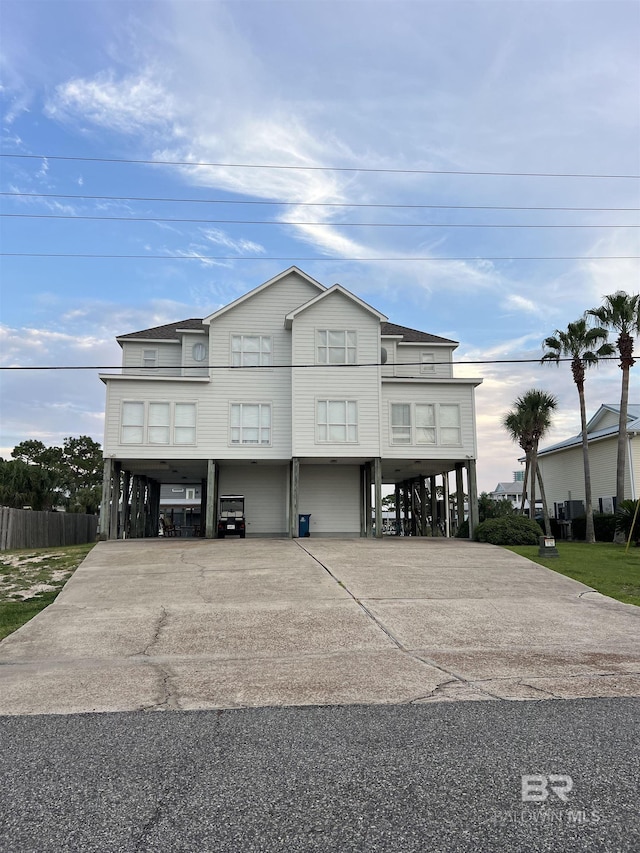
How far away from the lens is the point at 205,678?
276 inches

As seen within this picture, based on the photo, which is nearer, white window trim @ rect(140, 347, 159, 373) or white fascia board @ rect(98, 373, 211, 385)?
white fascia board @ rect(98, 373, 211, 385)

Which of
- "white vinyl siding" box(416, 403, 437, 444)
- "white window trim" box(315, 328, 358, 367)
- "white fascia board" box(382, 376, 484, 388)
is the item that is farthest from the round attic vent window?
"white vinyl siding" box(416, 403, 437, 444)

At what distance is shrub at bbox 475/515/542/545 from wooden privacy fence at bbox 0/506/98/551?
18491 millimetres

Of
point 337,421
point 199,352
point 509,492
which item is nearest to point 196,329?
point 199,352

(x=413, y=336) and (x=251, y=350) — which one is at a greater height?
(x=413, y=336)

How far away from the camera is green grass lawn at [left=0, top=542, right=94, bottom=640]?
11.1 meters

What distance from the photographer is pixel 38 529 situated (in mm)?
→ 29078

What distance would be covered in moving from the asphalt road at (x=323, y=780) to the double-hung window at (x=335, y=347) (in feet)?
72.0

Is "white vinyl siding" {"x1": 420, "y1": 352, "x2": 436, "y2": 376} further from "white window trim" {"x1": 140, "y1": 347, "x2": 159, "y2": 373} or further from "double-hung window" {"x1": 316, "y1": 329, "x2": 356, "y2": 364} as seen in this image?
"white window trim" {"x1": 140, "y1": 347, "x2": 159, "y2": 373}

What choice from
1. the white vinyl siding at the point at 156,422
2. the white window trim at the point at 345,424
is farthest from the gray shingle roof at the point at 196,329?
the white window trim at the point at 345,424

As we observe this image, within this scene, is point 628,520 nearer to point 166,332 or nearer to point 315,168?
point 315,168

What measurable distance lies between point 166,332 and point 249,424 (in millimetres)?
6833

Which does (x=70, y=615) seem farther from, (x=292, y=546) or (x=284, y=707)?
(x=292, y=546)

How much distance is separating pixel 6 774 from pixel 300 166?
18646 millimetres
